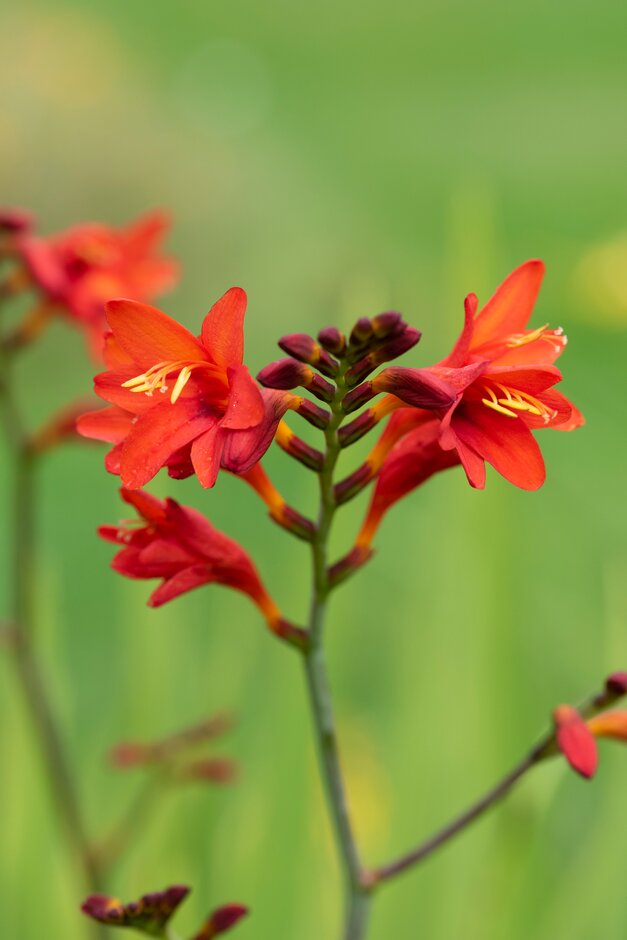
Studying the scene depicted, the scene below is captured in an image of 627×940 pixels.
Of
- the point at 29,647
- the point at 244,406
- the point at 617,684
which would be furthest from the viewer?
the point at 29,647

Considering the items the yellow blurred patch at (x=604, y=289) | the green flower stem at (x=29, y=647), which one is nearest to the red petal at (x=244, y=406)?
the green flower stem at (x=29, y=647)

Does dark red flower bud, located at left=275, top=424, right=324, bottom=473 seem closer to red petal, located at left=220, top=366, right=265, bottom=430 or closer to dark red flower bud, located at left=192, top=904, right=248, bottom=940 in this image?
red petal, located at left=220, top=366, right=265, bottom=430

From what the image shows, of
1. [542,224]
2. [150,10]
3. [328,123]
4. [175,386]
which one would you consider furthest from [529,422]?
[150,10]

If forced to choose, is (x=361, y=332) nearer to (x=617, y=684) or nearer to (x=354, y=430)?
(x=354, y=430)

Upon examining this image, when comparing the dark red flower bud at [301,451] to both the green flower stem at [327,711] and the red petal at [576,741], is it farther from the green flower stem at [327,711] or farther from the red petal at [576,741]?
the red petal at [576,741]

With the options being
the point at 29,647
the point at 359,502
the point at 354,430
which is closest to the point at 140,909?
the point at 354,430

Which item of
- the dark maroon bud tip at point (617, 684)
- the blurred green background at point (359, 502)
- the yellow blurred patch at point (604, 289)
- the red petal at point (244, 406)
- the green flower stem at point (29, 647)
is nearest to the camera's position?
the red petal at point (244, 406)

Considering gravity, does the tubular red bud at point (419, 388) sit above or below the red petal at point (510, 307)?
below
